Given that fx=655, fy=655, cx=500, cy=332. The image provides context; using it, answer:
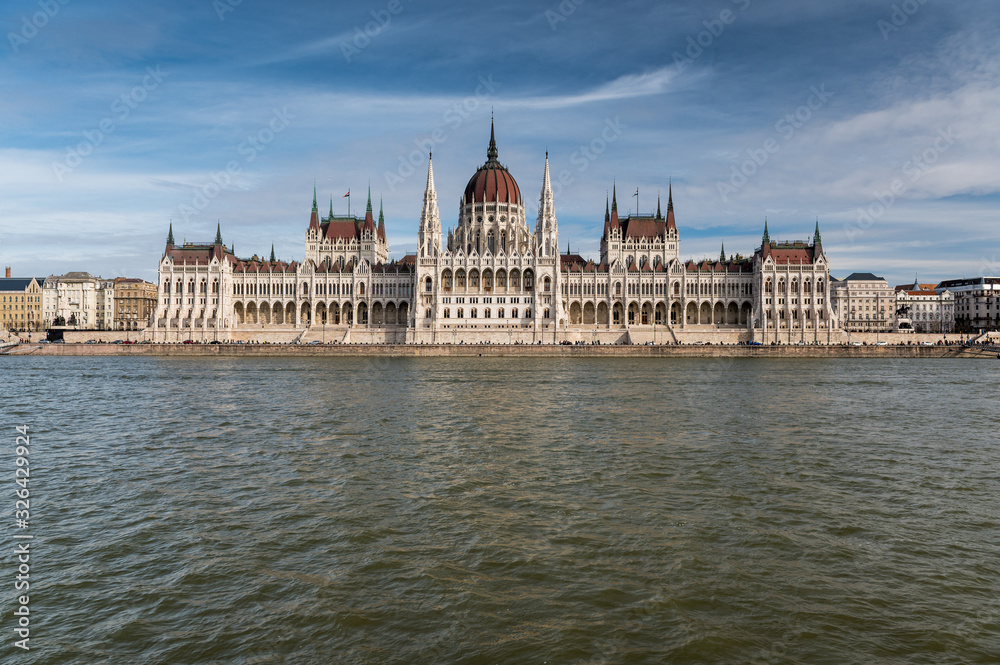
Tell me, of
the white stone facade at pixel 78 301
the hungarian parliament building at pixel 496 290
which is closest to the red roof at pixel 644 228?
the hungarian parliament building at pixel 496 290

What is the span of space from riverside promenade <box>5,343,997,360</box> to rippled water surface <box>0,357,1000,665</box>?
52994 mm

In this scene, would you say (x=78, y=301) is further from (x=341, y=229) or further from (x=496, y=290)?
(x=496, y=290)

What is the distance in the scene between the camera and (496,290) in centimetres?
9619

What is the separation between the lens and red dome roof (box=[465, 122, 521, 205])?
344 feet

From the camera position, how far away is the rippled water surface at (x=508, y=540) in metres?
8.66

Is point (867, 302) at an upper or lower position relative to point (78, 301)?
lower

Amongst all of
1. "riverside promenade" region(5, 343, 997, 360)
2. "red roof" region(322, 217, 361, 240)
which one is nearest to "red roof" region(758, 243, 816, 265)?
"riverside promenade" region(5, 343, 997, 360)

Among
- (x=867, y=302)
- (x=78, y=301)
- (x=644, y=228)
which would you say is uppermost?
(x=644, y=228)

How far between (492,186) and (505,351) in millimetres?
35544

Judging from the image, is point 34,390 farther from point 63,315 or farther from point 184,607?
point 63,315

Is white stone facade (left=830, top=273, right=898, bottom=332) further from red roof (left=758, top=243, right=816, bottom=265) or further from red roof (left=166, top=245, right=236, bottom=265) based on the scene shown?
red roof (left=166, top=245, right=236, bottom=265)

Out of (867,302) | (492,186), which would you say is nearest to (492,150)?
(492,186)

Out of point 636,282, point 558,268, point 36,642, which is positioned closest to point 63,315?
point 558,268

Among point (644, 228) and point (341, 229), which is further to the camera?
point (341, 229)
